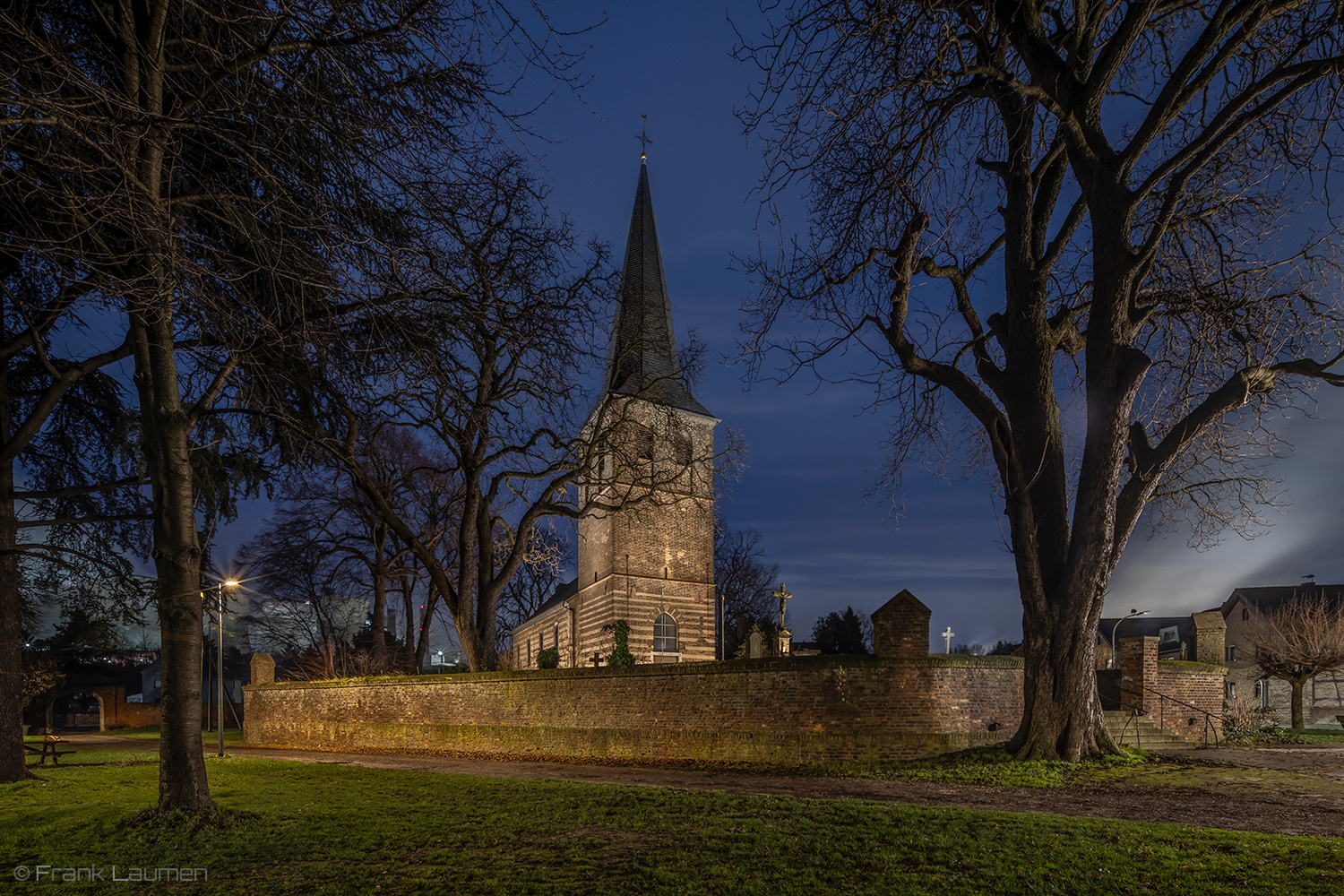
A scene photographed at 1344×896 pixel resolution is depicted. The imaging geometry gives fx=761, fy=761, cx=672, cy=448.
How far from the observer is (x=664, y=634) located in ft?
108

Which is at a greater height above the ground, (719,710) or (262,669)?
(719,710)

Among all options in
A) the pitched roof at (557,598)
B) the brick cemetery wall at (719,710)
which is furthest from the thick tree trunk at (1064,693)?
the pitched roof at (557,598)

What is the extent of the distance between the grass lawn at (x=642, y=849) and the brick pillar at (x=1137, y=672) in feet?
34.5

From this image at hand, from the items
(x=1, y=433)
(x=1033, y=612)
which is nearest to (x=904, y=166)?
(x=1033, y=612)

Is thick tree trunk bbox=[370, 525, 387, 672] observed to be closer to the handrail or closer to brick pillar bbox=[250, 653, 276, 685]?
brick pillar bbox=[250, 653, 276, 685]

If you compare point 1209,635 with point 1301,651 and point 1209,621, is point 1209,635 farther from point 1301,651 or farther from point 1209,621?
point 1301,651

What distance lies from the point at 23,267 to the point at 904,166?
10.6m

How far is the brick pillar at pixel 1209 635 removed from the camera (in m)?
18.3

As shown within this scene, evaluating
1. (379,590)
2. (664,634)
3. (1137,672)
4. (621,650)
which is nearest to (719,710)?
(621,650)

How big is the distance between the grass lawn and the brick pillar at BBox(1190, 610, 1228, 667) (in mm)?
14403

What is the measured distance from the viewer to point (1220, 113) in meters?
10.0

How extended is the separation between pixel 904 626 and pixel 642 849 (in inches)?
306

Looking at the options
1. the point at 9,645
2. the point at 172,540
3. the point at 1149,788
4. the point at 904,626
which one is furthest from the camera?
the point at 904,626

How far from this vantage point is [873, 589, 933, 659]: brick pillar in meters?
12.5
